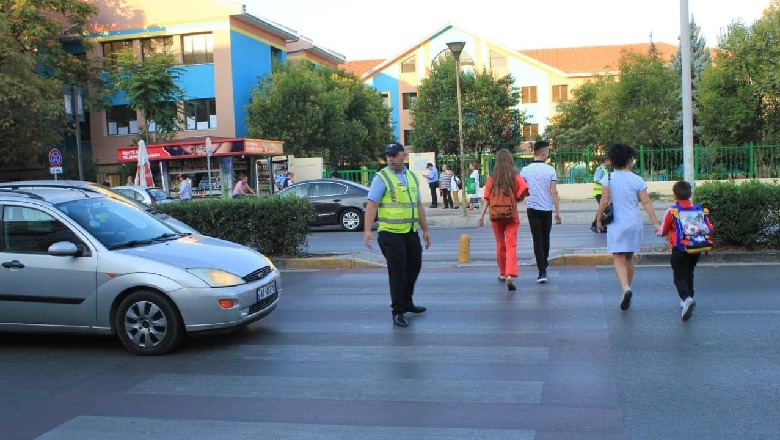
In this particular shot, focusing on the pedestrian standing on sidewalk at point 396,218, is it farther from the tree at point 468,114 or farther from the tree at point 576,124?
the tree at point 576,124

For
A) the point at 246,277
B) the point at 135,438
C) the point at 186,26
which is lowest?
the point at 135,438

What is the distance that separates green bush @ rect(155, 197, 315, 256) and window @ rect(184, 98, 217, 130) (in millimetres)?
26065

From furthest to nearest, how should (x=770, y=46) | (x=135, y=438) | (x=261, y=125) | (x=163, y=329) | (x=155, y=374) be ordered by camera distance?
1. (x=261, y=125)
2. (x=770, y=46)
3. (x=163, y=329)
4. (x=155, y=374)
5. (x=135, y=438)

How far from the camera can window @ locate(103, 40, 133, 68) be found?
37562mm

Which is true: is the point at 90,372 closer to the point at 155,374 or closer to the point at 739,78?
the point at 155,374

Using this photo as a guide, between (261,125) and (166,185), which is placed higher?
(261,125)

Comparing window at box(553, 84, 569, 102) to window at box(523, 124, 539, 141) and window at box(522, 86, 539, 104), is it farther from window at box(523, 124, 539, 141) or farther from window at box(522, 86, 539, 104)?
window at box(523, 124, 539, 141)

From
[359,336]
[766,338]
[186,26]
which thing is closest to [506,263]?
[359,336]

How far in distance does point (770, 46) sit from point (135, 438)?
101 ft

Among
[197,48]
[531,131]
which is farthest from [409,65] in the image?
[197,48]

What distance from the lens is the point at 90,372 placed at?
6.06m

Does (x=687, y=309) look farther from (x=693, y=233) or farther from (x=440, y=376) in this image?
(x=440, y=376)

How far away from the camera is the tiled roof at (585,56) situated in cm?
6306

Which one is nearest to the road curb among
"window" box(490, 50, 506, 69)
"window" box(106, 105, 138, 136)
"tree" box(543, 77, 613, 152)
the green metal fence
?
the green metal fence
